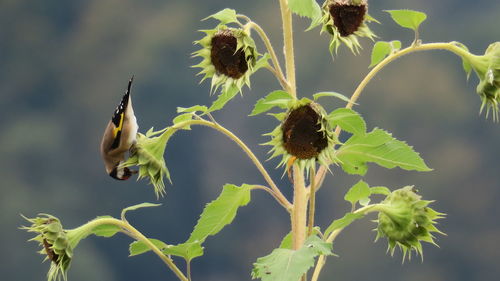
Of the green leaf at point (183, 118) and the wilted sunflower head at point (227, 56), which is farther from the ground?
the wilted sunflower head at point (227, 56)

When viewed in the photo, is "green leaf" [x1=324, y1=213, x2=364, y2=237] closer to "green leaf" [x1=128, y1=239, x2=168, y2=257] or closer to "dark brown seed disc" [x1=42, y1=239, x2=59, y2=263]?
"green leaf" [x1=128, y1=239, x2=168, y2=257]

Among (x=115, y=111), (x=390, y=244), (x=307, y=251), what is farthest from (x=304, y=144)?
(x=115, y=111)

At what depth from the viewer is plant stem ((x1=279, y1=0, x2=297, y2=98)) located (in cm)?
197

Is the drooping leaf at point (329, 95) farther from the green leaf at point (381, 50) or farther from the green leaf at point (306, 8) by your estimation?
the green leaf at point (381, 50)

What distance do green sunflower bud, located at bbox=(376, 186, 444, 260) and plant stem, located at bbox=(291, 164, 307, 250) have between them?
0.57 ft

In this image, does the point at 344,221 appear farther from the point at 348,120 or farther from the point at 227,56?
the point at 227,56

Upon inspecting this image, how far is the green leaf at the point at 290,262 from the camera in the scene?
1757 millimetres

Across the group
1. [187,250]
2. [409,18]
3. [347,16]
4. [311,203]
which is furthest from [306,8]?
[187,250]

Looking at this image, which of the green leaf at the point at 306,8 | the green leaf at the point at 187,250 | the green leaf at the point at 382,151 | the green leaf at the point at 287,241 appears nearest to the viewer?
the green leaf at the point at 306,8

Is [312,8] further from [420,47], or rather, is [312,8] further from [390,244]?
[390,244]

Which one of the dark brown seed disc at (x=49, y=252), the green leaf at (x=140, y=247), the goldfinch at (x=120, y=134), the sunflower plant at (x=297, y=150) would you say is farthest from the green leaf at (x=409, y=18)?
the dark brown seed disc at (x=49, y=252)

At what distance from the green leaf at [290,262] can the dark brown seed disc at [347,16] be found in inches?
18.1

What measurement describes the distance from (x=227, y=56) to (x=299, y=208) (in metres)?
0.40

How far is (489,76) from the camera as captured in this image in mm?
1910
